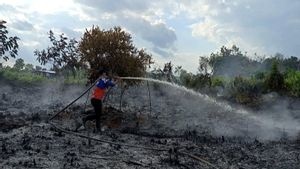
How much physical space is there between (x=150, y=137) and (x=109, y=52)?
4.94m

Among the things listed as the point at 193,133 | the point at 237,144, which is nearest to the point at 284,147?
the point at 237,144

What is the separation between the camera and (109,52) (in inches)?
681

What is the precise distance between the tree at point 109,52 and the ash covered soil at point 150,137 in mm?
1619

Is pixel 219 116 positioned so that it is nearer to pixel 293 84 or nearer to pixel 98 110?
pixel 98 110

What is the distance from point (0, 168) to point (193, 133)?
6.85 m

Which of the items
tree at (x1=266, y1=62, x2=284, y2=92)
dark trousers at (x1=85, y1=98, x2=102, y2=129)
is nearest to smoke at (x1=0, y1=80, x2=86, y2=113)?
dark trousers at (x1=85, y1=98, x2=102, y2=129)

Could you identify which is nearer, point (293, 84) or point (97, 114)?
point (97, 114)

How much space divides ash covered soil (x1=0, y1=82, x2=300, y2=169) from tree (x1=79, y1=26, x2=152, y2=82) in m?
1.62

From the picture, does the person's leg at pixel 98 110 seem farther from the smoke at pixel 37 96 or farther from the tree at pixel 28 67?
the tree at pixel 28 67

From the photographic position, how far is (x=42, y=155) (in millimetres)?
10195

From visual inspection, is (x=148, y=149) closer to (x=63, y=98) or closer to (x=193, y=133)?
(x=193, y=133)

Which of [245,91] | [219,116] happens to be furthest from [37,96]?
[245,91]

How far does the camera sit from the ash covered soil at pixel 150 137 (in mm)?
10172

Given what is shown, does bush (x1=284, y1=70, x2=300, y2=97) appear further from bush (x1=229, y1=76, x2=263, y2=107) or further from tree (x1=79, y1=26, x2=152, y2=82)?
tree (x1=79, y1=26, x2=152, y2=82)
